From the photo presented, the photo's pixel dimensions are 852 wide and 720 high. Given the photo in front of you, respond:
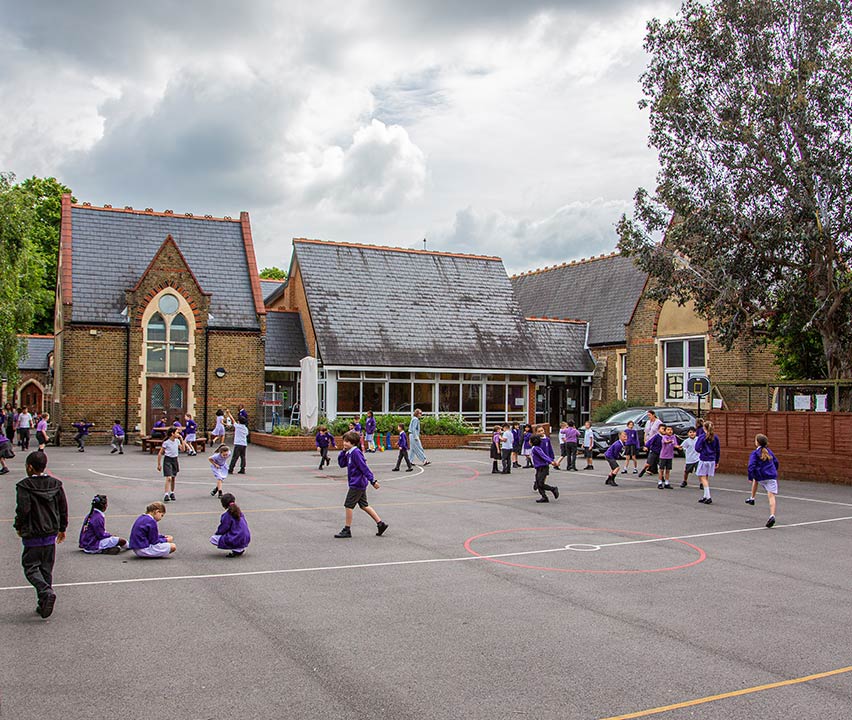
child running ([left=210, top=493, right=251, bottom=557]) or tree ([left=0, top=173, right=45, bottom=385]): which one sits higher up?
tree ([left=0, top=173, right=45, bottom=385])

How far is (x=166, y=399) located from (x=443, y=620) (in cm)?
2666

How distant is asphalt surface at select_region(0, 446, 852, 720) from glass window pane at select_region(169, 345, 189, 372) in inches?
720

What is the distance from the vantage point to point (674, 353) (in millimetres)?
33125

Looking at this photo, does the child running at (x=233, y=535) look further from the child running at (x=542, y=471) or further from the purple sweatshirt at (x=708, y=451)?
the purple sweatshirt at (x=708, y=451)

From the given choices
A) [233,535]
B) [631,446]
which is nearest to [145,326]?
[631,446]

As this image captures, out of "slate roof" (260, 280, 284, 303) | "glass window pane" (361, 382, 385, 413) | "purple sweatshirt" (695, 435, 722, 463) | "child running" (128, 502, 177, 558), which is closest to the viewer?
"child running" (128, 502, 177, 558)

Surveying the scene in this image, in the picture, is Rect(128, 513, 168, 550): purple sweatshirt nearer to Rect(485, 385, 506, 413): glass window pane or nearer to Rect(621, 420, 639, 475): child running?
Rect(621, 420, 639, 475): child running

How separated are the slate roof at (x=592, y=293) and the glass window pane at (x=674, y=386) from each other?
349 cm

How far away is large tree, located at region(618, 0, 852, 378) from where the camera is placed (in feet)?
65.0

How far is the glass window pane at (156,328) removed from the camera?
3203 cm

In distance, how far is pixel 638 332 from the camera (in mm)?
34625

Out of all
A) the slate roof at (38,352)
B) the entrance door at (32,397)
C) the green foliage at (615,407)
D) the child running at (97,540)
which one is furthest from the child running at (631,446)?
the entrance door at (32,397)

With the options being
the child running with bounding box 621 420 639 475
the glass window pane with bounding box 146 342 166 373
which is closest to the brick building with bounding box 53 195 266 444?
the glass window pane with bounding box 146 342 166 373

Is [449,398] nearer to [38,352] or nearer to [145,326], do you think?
[145,326]
